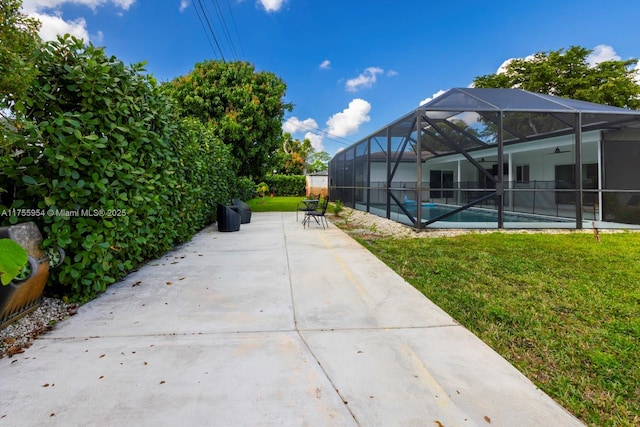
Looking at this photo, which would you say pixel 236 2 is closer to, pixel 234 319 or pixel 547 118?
pixel 547 118

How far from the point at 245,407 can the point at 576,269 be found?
5.09 metres

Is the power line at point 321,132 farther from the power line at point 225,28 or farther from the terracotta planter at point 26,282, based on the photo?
the terracotta planter at point 26,282

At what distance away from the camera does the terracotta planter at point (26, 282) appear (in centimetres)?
244

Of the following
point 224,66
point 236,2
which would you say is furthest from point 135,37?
point 224,66

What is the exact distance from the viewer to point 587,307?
10.5 ft

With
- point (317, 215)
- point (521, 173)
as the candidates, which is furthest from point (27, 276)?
point (521, 173)

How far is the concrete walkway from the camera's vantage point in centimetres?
168

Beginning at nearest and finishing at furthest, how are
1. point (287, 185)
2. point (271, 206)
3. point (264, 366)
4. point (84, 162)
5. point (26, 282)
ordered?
point (264, 366)
point (26, 282)
point (84, 162)
point (271, 206)
point (287, 185)

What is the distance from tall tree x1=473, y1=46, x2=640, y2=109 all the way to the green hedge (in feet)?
82.2

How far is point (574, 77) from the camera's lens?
68.9 feet

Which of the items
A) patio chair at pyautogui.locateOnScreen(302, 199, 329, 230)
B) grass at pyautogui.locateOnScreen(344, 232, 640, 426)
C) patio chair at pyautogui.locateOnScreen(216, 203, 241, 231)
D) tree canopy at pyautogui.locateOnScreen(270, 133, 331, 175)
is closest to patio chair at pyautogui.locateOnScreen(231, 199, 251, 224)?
patio chair at pyautogui.locateOnScreen(216, 203, 241, 231)

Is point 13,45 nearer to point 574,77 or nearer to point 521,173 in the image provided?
point 521,173

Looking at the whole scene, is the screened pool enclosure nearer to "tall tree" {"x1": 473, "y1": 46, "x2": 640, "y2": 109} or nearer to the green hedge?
the green hedge

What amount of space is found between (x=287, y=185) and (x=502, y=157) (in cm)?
2617
